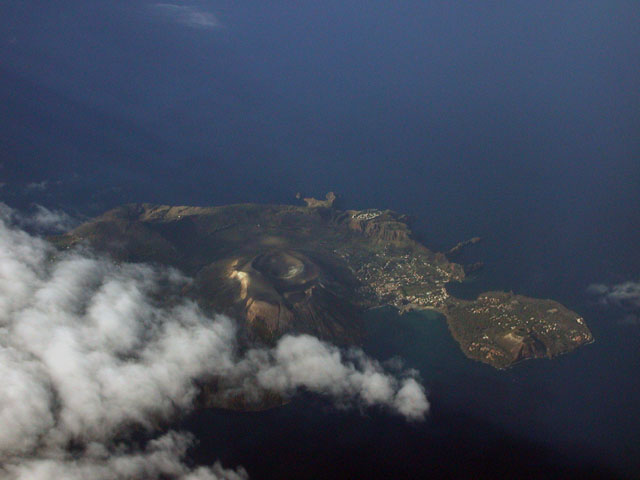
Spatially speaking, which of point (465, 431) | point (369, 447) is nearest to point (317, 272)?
point (369, 447)

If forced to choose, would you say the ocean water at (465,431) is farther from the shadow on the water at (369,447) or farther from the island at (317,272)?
the island at (317,272)

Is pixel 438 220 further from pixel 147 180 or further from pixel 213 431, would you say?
pixel 147 180

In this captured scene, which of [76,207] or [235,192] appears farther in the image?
[235,192]

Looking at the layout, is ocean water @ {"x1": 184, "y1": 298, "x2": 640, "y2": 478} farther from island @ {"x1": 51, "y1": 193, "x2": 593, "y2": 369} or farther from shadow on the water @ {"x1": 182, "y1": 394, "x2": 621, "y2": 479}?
island @ {"x1": 51, "y1": 193, "x2": 593, "y2": 369}

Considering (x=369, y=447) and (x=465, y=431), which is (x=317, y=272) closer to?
(x=369, y=447)

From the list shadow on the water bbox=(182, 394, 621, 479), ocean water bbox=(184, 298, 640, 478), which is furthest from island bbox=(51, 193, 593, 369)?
shadow on the water bbox=(182, 394, 621, 479)

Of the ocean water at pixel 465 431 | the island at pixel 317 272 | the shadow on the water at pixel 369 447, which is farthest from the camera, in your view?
the island at pixel 317 272


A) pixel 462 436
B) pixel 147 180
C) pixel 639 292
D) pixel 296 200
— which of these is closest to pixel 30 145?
pixel 147 180

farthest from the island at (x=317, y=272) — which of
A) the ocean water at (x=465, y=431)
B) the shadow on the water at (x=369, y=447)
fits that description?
the shadow on the water at (x=369, y=447)
